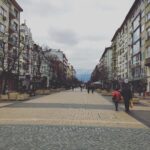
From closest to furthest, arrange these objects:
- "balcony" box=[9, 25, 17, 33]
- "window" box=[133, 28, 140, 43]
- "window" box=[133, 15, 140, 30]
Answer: "balcony" box=[9, 25, 17, 33], "window" box=[133, 15, 140, 30], "window" box=[133, 28, 140, 43]

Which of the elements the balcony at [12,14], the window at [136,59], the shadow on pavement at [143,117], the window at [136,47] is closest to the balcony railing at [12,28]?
the balcony at [12,14]

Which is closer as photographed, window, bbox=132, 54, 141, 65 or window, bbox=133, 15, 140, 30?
window, bbox=133, 15, 140, 30

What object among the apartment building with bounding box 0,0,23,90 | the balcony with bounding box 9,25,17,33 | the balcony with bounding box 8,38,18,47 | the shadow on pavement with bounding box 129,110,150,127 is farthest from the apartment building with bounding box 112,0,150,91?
the shadow on pavement with bounding box 129,110,150,127

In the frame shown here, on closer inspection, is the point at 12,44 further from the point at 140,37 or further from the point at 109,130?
the point at 109,130

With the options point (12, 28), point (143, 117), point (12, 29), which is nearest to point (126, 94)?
point (143, 117)

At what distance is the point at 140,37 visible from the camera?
75188mm

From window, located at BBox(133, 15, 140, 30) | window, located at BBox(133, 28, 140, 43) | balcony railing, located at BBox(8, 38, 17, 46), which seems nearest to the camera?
balcony railing, located at BBox(8, 38, 17, 46)

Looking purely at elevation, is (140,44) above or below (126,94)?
above

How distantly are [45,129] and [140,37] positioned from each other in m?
62.9

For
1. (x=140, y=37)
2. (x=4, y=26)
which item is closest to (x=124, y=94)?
(x=4, y=26)

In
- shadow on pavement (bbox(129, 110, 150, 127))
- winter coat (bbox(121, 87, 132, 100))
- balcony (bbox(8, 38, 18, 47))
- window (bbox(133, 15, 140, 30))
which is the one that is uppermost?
window (bbox(133, 15, 140, 30))

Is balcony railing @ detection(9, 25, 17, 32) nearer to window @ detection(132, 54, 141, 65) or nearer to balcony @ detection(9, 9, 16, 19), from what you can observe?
balcony @ detection(9, 9, 16, 19)

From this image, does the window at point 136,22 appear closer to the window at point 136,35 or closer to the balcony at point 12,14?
the window at point 136,35

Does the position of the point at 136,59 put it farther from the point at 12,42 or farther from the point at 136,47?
the point at 12,42
